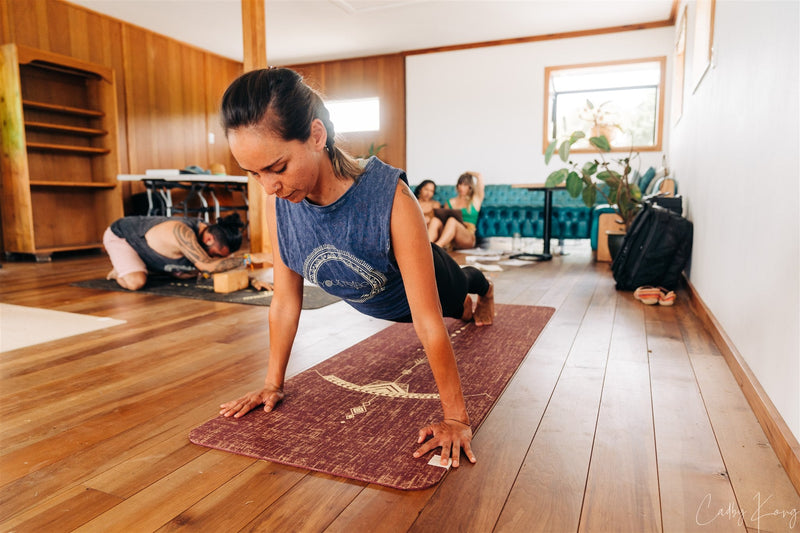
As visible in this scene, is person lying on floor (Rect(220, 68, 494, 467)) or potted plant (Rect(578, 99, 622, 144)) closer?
person lying on floor (Rect(220, 68, 494, 467))

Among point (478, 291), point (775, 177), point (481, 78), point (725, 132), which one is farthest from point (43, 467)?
point (481, 78)

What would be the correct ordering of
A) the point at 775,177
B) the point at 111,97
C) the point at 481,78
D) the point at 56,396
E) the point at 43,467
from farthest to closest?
the point at 481,78
the point at 111,97
the point at 56,396
the point at 775,177
the point at 43,467

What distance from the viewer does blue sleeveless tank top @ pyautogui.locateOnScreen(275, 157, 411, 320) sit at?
115cm

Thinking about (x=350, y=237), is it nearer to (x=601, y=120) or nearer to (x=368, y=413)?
(x=368, y=413)

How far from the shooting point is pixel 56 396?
152 centimetres

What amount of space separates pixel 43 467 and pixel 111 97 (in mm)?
5372

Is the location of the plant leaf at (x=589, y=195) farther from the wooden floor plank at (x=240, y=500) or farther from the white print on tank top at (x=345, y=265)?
the wooden floor plank at (x=240, y=500)

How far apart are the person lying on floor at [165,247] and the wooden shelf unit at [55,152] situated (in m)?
2.08

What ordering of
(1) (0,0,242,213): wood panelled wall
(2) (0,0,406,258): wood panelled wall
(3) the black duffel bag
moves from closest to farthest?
(3) the black duffel bag
(1) (0,0,242,213): wood panelled wall
(2) (0,0,406,258): wood panelled wall

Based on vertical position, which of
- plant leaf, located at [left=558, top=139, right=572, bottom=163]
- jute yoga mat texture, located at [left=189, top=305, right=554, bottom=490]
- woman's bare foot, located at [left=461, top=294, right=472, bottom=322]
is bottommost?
jute yoga mat texture, located at [left=189, top=305, right=554, bottom=490]

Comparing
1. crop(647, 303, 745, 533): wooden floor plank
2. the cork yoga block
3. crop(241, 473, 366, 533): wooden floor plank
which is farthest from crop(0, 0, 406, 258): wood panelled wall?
crop(241, 473, 366, 533): wooden floor plank

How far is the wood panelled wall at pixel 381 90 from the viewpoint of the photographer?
7621 mm

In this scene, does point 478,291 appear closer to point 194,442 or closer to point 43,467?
point 194,442

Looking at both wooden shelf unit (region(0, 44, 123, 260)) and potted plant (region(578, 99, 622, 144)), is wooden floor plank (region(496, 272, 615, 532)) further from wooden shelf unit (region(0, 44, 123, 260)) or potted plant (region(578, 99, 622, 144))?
potted plant (region(578, 99, 622, 144))
